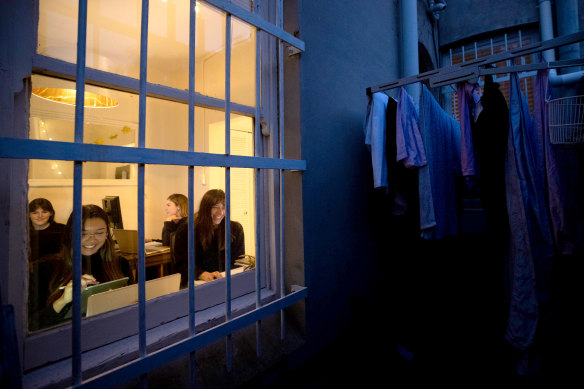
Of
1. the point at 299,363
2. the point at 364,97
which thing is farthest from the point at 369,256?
the point at 364,97

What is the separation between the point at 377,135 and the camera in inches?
75.0

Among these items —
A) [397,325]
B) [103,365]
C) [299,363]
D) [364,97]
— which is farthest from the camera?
[364,97]

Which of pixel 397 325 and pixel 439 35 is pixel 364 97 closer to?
pixel 397 325

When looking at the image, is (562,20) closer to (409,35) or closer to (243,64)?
(409,35)

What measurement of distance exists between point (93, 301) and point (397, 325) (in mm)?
1673

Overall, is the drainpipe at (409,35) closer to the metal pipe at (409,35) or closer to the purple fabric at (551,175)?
the metal pipe at (409,35)

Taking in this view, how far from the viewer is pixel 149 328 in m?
1.25

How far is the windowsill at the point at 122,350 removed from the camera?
3.08 ft

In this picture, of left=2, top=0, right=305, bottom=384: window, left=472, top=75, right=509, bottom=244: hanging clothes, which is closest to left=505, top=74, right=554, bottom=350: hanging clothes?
left=472, top=75, right=509, bottom=244: hanging clothes

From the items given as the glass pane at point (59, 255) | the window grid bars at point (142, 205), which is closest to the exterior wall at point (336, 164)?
the window grid bars at point (142, 205)

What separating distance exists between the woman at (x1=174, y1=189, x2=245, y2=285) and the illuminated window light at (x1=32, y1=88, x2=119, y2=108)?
36.4 inches

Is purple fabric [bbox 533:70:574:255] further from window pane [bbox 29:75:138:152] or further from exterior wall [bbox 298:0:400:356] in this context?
window pane [bbox 29:75:138:152]

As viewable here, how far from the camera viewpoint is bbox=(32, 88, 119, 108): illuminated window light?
1.22 metres

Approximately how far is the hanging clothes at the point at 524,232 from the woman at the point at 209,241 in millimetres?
1675
